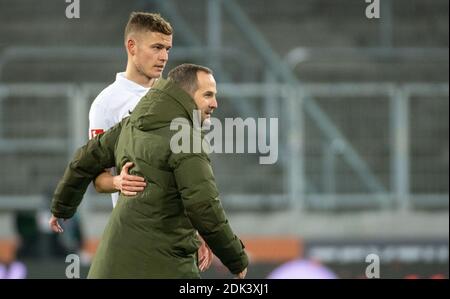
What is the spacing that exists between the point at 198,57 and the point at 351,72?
1984mm

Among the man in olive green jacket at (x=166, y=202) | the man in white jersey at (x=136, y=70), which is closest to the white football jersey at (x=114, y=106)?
the man in white jersey at (x=136, y=70)

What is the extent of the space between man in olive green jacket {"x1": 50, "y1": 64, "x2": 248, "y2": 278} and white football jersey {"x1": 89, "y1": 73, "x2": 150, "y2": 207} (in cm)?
71

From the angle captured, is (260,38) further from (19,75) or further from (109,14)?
(19,75)

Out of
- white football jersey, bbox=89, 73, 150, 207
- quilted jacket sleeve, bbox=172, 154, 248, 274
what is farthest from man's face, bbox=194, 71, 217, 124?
white football jersey, bbox=89, 73, 150, 207

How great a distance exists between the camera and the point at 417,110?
1274 cm

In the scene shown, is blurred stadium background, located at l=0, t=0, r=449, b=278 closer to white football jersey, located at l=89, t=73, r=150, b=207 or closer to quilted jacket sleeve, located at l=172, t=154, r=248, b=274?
white football jersey, located at l=89, t=73, r=150, b=207

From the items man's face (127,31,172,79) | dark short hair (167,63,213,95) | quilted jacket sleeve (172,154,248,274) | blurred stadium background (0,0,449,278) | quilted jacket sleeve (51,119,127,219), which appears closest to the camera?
quilted jacket sleeve (172,154,248,274)

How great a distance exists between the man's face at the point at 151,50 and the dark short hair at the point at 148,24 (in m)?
0.02

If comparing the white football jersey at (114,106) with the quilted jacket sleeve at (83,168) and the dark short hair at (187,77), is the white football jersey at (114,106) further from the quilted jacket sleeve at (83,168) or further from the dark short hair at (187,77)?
the dark short hair at (187,77)

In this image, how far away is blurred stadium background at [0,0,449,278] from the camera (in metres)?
11.9

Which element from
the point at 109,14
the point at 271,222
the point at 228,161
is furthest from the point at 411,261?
the point at 109,14

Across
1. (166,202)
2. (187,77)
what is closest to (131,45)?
(187,77)
